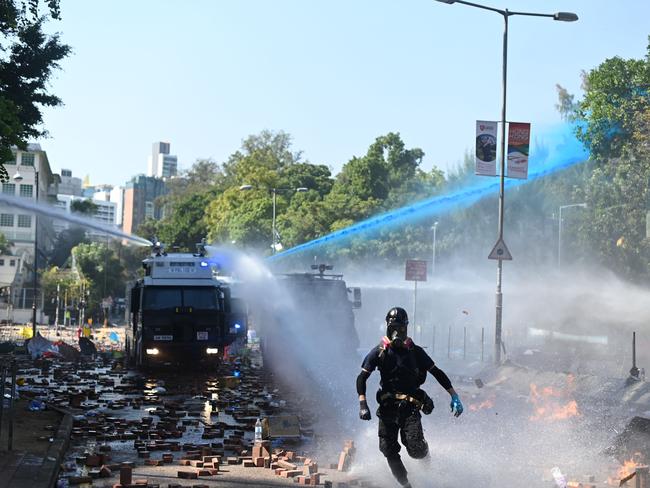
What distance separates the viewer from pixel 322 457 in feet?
40.4

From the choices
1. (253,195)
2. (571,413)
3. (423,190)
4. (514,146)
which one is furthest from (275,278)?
(253,195)

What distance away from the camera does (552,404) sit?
17219mm

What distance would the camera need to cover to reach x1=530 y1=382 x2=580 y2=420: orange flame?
15.8 m

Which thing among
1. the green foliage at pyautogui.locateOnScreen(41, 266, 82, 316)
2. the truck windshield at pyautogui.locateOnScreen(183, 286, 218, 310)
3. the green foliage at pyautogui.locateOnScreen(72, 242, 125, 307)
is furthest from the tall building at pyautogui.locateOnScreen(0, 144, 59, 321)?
the truck windshield at pyautogui.locateOnScreen(183, 286, 218, 310)

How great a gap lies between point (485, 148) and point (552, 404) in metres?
10.5

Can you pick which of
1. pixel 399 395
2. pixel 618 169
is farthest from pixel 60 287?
pixel 399 395

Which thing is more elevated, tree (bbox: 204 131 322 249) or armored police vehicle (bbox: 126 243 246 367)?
tree (bbox: 204 131 322 249)

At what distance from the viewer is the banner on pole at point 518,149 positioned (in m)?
26.2

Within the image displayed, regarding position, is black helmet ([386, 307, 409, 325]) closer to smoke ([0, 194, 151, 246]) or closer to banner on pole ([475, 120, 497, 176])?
smoke ([0, 194, 151, 246])

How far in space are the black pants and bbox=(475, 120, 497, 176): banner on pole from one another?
1726 centimetres

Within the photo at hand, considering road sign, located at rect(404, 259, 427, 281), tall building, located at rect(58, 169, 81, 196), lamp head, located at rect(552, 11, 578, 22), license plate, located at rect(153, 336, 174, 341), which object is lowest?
license plate, located at rect(153, 336, 174, 341)

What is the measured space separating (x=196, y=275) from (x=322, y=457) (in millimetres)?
15327

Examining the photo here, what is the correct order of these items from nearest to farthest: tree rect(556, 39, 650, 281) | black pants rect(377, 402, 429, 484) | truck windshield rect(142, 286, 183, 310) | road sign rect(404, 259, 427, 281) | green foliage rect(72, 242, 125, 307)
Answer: black pants rect(377, 402, 429, 484), truck windshield rect(142, 286, 183, 310), road sign rect(404, 259, 427, 281), tree rect(556, 39, 650, 281), green foliage rect(72, 242, 125, 307)

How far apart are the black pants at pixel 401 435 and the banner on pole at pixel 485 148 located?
17.3 m
